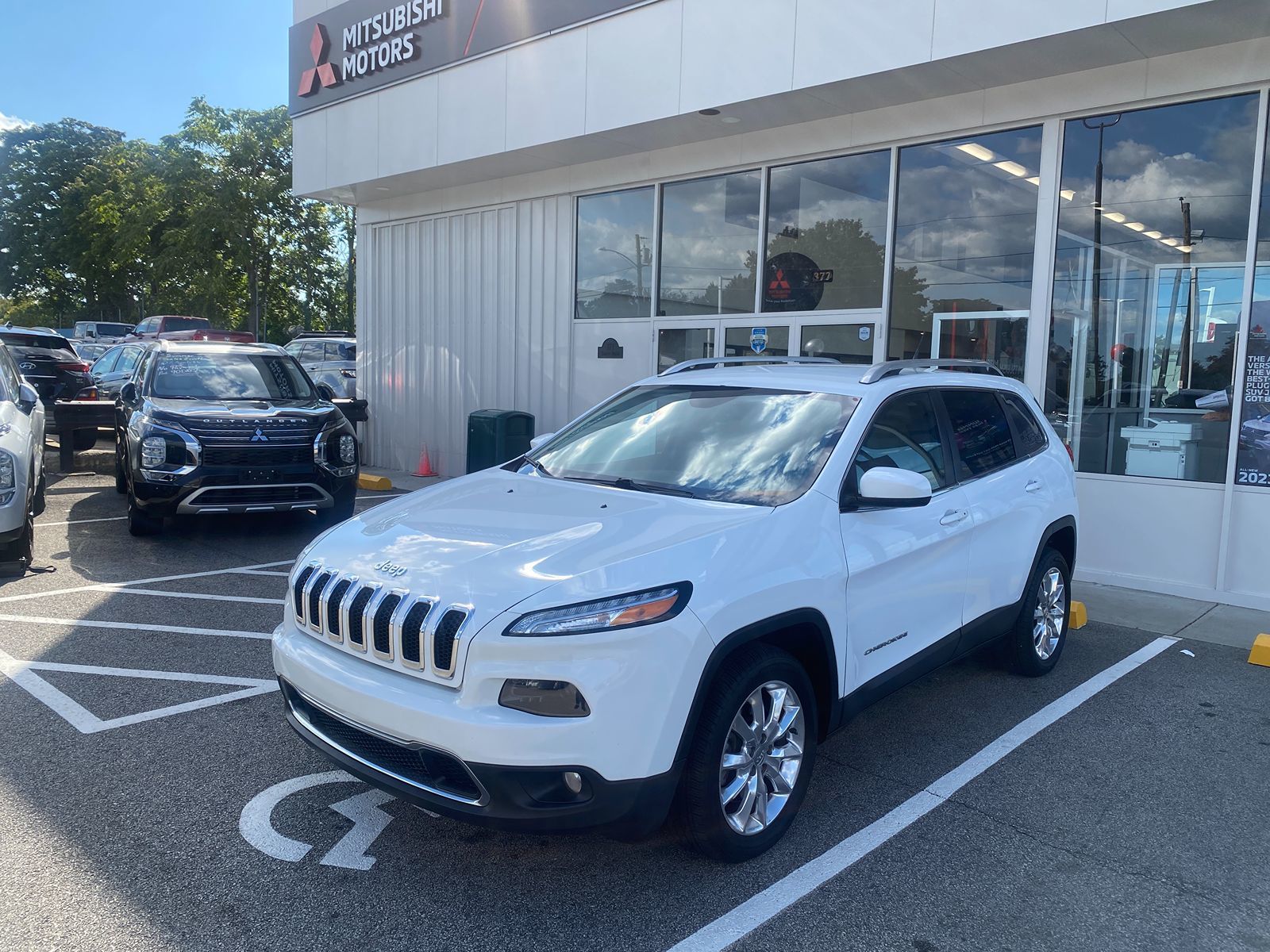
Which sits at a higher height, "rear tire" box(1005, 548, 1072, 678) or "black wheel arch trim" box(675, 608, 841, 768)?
"black wheel arch trim" box(675, 608, 841, 768)

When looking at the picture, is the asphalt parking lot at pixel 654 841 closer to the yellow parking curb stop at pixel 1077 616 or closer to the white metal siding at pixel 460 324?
the yellow parking curb stop at pixel 1077 616

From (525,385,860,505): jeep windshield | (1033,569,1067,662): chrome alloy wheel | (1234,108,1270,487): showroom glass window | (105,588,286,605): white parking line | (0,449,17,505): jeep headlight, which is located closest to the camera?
(525,385,860,505): jeep windshield

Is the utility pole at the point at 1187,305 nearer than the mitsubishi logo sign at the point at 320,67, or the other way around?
the utility pole at the point at 1187,305

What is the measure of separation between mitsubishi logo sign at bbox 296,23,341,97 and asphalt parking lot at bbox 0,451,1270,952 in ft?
35.3

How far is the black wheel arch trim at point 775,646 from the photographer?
9.71 feet

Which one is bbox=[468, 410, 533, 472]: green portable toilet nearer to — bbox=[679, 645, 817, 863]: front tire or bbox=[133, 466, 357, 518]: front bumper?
bbox=[133, 466, 357, 518]: front bumper

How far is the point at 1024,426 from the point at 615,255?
721 centimetres

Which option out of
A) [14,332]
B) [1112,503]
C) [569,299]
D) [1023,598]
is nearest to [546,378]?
[569,299]

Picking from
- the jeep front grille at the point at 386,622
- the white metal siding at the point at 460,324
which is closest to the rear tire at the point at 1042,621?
the jeep front grille at the point at 386,622

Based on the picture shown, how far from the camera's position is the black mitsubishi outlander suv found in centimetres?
809

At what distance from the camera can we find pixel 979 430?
488 cm

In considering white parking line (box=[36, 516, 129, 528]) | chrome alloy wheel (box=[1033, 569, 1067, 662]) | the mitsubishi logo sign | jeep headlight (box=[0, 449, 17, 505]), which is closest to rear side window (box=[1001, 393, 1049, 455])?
chrome alloy wheel (box=[1033, 569, 1067, 662])

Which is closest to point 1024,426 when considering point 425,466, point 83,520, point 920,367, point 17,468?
point 920,367

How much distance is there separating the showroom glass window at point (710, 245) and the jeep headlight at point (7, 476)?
679 cm
